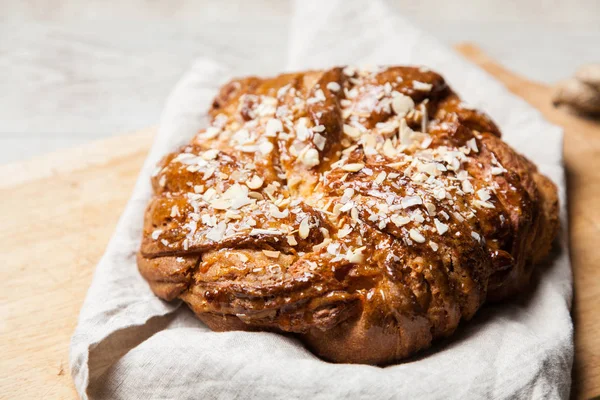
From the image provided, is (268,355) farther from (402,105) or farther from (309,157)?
(402,105)

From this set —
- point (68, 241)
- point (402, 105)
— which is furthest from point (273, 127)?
point (68, 241)

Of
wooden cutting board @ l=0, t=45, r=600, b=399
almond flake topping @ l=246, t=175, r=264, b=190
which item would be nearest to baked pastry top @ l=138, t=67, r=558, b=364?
almond flake topping @ l=246, t=175, r=264, b=190

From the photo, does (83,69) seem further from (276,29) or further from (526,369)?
(526,369)

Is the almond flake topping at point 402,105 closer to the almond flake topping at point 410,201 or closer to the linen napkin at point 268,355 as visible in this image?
the almond flake topping at point 410,201

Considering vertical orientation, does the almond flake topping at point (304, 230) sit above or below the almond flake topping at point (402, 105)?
below

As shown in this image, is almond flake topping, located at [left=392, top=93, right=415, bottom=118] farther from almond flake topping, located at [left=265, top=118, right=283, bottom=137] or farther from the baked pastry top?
almond flake topping, located at [left=265, top=118, right=283, bottom=137]

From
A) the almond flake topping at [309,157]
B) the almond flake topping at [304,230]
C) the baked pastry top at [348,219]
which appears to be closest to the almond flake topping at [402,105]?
the baked pastry top at [348,219]
